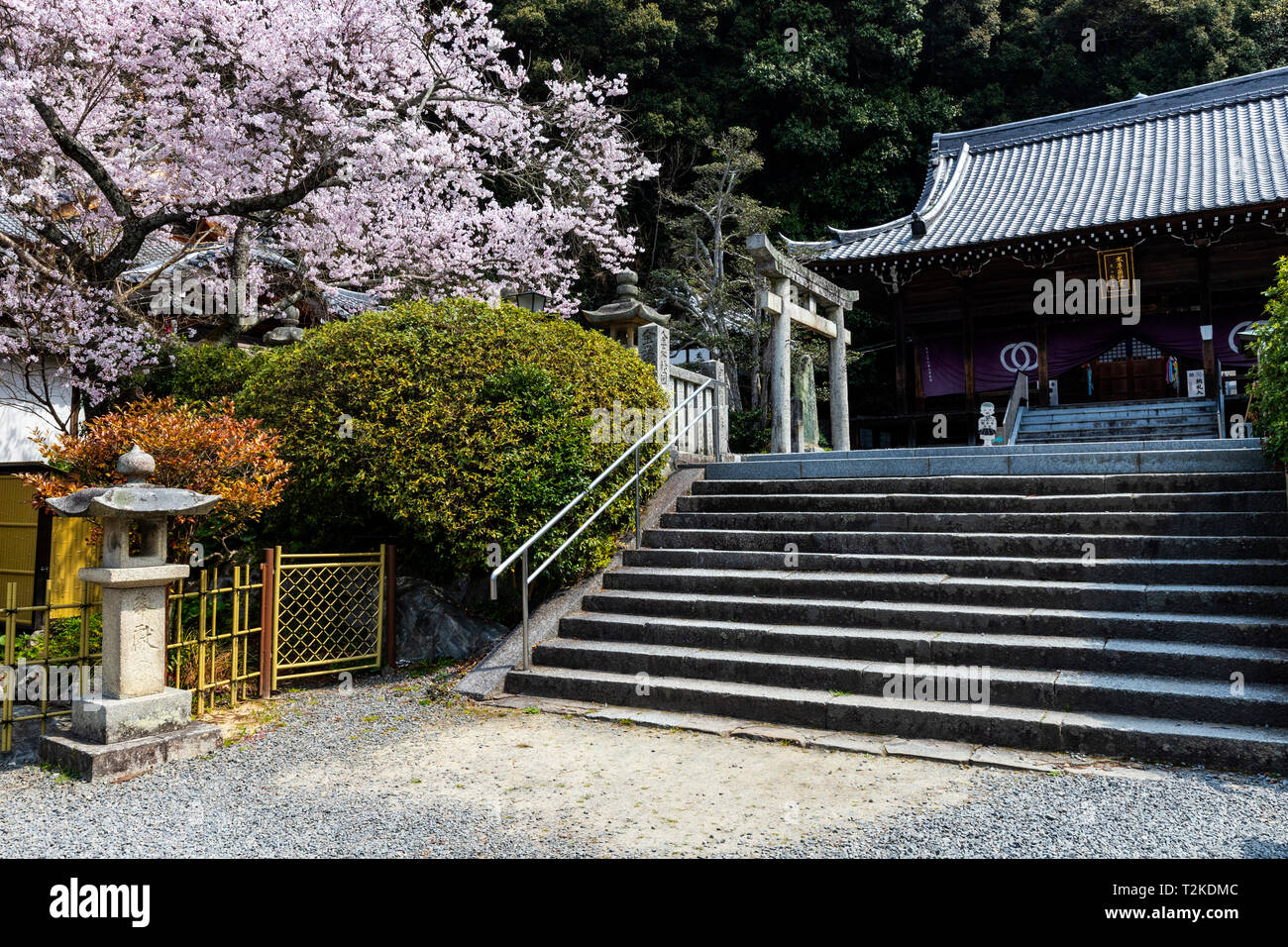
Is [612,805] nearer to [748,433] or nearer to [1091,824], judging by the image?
Result: [1091,824]

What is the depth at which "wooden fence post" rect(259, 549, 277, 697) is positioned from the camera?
6.70m

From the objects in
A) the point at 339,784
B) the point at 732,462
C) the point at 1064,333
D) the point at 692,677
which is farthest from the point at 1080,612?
the point at 1064,333

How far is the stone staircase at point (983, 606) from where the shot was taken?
4.86m

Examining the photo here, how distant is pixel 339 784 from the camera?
4.53 m

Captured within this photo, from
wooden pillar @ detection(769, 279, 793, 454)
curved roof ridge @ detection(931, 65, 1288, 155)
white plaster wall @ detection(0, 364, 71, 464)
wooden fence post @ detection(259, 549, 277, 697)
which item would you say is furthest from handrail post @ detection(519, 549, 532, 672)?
curved roof ridge @ detection(931, 65, 1288, 155)

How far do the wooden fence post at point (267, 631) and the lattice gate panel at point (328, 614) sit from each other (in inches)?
1.7

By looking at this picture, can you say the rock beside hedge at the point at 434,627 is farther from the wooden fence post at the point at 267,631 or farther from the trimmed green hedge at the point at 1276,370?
the trimmed green hedge at the point at 1276,370

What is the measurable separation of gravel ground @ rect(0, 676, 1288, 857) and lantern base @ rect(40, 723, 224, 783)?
0.10m

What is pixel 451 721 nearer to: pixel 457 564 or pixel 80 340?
pixel 457 564

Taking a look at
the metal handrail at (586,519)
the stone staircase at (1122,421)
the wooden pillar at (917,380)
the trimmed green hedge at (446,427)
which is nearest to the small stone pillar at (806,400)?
the metal handrail at (586,519)

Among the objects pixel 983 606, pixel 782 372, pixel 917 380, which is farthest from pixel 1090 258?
pixel 983 606

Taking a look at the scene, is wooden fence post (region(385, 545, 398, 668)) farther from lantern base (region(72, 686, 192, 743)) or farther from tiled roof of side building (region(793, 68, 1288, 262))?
tiled roof of side building (region(793, 68, 1288, 262))

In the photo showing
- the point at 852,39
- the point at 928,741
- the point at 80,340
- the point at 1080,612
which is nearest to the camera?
the point at 928,741

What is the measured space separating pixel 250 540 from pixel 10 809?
4.76m
